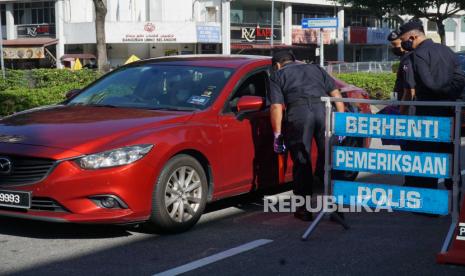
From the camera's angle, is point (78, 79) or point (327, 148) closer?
point (327, 148)

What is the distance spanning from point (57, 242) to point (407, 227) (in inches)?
121

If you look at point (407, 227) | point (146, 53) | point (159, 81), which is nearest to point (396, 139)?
point (407, 227)

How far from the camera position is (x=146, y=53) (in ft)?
180

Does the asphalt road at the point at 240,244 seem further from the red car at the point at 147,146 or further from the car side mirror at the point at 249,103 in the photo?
the car side mirror at the point at 249,103

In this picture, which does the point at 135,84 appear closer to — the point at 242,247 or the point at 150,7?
the point at 242,247

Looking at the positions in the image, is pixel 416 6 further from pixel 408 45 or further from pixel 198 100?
pixel 198 100

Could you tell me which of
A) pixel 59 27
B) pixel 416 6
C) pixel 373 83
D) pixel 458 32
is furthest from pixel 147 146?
pixel 458 32

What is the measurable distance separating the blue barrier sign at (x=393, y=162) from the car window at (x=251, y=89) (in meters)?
1.24

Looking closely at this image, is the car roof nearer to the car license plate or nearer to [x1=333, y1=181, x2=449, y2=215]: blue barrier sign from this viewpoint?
[x1=333, y1=181, x2=449, y2=215]: blue barrier sign

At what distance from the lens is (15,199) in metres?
5.63

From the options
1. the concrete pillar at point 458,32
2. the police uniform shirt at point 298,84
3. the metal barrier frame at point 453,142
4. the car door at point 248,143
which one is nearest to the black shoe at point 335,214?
the metal barrier frame at point 453,142

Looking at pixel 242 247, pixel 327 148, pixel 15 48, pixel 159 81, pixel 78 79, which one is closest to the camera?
pixel 242 247

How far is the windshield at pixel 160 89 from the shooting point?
6.71 metres

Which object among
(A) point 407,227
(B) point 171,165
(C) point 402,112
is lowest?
(A) point 407,227
